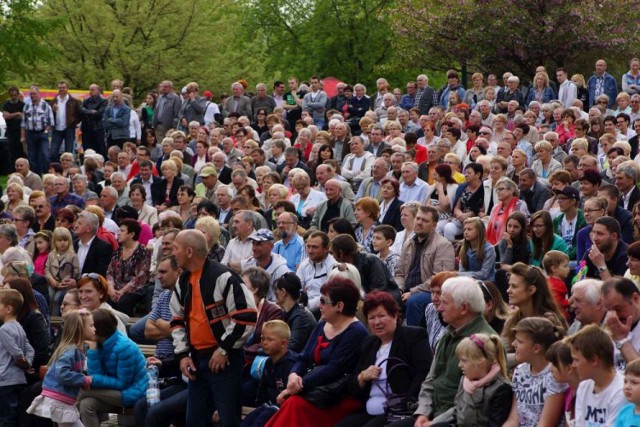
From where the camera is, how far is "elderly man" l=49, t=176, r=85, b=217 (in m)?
18.6

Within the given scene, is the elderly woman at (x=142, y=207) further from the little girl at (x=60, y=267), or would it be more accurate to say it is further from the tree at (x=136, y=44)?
the tree at (x=136, y=44)

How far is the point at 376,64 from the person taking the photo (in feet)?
132

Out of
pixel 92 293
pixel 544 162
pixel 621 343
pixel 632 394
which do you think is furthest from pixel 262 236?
pixel 632 394

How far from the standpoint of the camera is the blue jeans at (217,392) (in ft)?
34.6

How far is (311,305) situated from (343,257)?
61 centimetres

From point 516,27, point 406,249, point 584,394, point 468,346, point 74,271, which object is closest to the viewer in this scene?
point 584,394

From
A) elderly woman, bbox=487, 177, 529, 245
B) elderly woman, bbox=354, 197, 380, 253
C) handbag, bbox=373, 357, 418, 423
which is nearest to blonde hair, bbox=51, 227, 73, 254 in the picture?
elderly woman, bbox=354, 197, 380, 253

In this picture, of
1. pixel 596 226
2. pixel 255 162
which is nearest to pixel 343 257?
pixel 596 226

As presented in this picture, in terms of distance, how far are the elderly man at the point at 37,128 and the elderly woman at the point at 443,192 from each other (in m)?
11.9

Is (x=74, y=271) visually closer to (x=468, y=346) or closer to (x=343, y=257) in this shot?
(x=343, y=257)

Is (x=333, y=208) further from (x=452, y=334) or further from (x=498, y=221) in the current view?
(x=452, y=334)

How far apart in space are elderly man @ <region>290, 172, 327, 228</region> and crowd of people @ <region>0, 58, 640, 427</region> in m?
0.03

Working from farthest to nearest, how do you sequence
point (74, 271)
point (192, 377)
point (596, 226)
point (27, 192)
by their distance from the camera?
point (27, 192), point (74, 271), point (596, 226), point (192, 377)

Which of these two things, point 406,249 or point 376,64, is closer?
point 406,249
